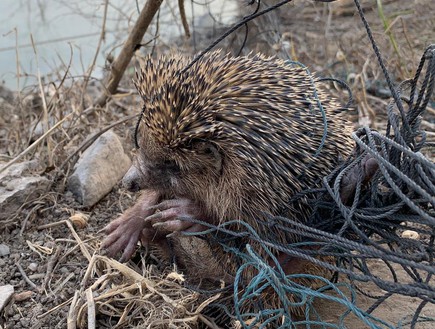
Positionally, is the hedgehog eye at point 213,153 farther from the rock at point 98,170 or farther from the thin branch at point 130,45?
the thin branch at point 130,45

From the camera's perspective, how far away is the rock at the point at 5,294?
264 cm

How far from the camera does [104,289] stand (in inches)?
110

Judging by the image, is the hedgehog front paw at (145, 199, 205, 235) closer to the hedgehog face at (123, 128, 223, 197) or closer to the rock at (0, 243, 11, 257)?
the hedgehog face at (123, 128, 223, 197)

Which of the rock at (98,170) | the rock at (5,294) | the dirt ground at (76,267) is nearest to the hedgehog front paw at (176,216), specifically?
the dirt ground at (76,267)

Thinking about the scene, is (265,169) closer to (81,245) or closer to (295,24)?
(81,245)

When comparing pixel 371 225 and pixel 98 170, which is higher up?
pixel 98 170

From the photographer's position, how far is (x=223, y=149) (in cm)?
277

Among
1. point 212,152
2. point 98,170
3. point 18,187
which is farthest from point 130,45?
point 212,152

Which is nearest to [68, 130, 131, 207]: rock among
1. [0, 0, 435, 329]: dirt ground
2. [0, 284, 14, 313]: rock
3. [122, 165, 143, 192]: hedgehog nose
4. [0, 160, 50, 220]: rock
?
[0, 0, 435, 329]: dirt ground

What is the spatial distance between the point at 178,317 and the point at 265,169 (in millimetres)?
845

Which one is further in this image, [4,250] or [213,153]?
[4,250]

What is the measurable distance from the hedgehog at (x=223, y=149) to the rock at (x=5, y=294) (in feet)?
1.78

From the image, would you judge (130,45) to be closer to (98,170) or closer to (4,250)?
(98,170)

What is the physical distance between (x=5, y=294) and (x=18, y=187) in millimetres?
921
